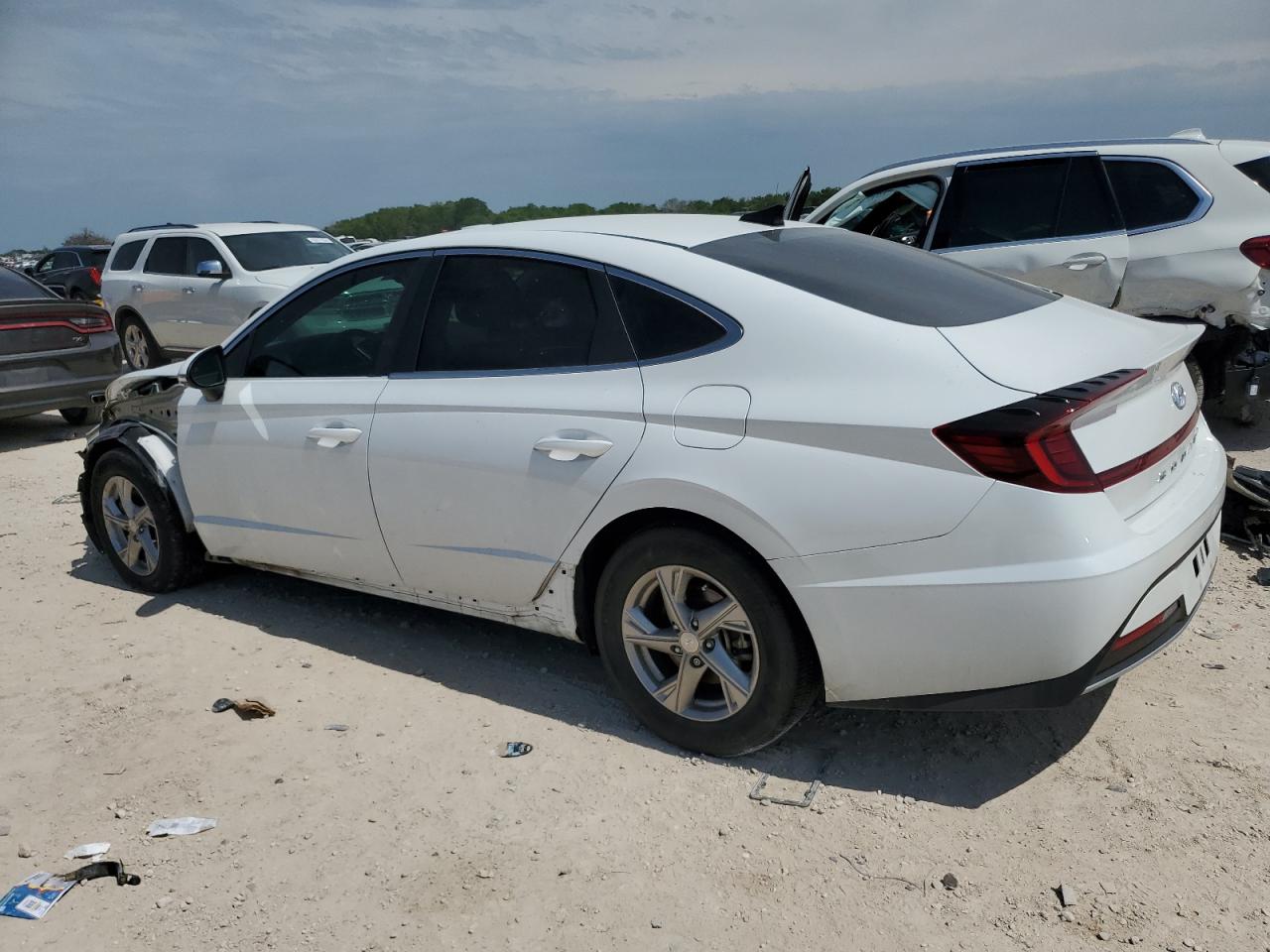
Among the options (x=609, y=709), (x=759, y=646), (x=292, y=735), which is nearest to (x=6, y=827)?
(x=292, y=735)

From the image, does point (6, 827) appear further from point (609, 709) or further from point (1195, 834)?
point (1195, 834)

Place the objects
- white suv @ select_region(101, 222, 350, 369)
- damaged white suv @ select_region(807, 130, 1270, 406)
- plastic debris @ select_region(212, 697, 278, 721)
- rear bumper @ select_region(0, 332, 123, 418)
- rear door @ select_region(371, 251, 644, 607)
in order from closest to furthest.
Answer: rear door @ select_region(371, 251, 644, 607) < plastic debris @ select_region(212, 697, 278, 721) < damaged white suv @ select_region(807, 130, 1270, 406) < rear bumper @ select_region(0, 332, 123, 418) < white suv @ select_region(101, 222, 350, 369)

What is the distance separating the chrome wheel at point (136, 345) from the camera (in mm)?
13234

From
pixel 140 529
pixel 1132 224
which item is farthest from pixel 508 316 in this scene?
pixel 1132 224

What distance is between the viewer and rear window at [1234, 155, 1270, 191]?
6.54 meters

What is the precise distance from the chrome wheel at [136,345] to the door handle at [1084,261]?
10.9 metres

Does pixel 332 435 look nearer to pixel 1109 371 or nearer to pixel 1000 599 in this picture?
pixel 1000 599

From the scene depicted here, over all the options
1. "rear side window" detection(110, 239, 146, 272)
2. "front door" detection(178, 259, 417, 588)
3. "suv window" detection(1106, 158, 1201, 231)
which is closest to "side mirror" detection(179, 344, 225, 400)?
"front door" detection(178, 259, 417, 588)

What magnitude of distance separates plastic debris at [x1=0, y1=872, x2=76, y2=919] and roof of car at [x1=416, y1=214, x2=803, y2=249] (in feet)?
8.33

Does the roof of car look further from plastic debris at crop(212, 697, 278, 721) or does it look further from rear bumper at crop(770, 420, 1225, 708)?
plastic debris at crop(212, 697, 278, 721)

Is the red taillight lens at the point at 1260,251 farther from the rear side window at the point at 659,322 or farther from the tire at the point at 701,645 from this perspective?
the tire at the point at 701,645

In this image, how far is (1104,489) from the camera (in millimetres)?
2865

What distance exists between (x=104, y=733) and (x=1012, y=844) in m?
3.22

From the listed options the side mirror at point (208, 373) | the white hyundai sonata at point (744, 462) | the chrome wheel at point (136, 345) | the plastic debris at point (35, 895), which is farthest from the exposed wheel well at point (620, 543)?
the chrome wheel at point (136, 345)
